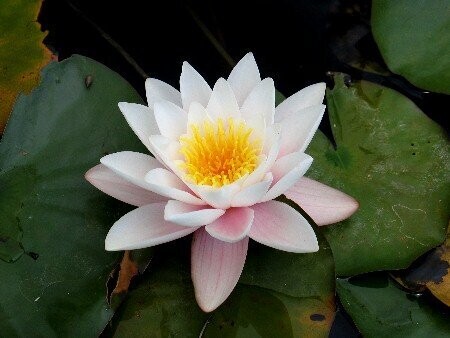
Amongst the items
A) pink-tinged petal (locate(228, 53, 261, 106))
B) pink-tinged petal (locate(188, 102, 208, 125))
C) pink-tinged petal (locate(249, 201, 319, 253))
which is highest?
pink-tinged petal (locate(188, 102, 208, 125))

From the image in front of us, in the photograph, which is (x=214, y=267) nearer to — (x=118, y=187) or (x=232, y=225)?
(x=232, y=225)

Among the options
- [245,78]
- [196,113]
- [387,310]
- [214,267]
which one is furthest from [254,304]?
[245,78]

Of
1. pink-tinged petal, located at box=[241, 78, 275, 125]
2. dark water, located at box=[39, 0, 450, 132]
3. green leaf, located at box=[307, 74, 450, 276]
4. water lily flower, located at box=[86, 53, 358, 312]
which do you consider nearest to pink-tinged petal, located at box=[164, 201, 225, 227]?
water lily flower, located at box=[86, 53, 358, 312]

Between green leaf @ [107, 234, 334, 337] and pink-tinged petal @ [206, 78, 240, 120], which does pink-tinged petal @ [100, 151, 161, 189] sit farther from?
green leaf @ [107, 234, 334, 337]

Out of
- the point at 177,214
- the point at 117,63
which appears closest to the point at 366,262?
the point at 177,214

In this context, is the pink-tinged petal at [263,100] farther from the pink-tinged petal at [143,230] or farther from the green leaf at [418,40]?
the green leaf at [418,40]

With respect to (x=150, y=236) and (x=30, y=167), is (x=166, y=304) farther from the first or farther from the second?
(x=30, y=167)
